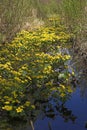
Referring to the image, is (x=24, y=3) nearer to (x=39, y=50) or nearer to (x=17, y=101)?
(x=39, y=50)

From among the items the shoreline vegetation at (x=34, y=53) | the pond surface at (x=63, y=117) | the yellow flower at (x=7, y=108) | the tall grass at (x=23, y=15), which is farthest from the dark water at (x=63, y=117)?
the tall grass at (x=23, y=15)

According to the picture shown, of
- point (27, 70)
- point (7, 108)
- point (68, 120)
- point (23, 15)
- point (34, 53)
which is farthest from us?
point (23, 15)

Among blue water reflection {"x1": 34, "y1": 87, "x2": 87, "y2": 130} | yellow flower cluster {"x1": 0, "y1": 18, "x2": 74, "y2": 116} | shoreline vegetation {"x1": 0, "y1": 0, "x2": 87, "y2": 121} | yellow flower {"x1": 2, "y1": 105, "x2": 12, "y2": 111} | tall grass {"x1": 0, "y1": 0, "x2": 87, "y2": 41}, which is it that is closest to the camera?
yellow flower {"x1": 2, "y1": 105, "x2": 12, "y2": 111}

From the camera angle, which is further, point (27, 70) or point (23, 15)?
point (23, 15)

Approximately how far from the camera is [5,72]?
8.53m

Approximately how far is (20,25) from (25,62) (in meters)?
4.53

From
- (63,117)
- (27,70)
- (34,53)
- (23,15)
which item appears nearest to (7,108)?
(63,117)

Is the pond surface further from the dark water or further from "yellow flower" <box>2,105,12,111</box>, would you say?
"yellow flower" <box>2,105,12,111</box>

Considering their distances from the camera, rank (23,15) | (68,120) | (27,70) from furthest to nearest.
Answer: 1. (23,15)
2. (27,70)
3. (68,120)

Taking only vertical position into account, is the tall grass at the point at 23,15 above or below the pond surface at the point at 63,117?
above

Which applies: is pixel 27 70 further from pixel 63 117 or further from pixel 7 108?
pixel 7 108

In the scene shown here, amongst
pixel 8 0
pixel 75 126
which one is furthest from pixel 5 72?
Result: pixel 8 0

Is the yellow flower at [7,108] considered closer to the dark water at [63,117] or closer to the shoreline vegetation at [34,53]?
the shoreline vegetation at [34,53]

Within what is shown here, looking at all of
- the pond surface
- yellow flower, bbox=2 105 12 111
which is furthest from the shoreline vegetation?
the pond surface
